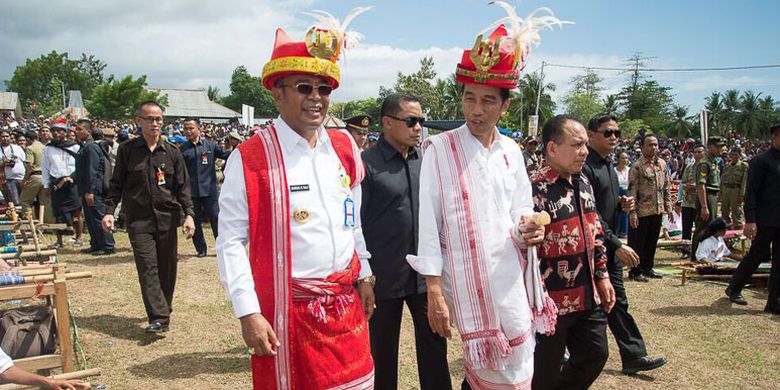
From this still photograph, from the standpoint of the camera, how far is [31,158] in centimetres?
1085

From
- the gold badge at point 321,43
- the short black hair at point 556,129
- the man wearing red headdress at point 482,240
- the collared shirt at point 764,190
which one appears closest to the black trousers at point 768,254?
the collared shirt at point 764,190

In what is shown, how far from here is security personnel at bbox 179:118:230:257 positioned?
831 cm

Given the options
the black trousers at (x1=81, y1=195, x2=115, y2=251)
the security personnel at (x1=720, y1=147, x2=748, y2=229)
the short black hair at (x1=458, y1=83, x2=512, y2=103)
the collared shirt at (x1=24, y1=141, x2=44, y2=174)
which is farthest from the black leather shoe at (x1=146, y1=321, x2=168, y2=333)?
the security personnel at (x1=720, y1=147, x2=748, y2=229)

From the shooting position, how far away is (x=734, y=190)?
968 cm

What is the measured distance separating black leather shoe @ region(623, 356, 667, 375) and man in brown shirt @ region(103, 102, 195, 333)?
4084 millimetres

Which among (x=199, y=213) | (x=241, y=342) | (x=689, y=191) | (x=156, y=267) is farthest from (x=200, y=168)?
(x=689, y=191)

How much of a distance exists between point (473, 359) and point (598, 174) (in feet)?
7.23

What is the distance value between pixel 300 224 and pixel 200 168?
22.5ft

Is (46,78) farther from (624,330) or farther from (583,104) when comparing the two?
(624,330)

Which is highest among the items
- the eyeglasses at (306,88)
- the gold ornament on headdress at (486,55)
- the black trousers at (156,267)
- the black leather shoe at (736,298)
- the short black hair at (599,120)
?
the gold ornament on headdress at (486,55)

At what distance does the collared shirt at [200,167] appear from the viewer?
8.32 meters

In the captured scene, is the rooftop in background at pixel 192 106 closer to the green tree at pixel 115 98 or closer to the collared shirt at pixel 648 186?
the green tree at pixel 115 98

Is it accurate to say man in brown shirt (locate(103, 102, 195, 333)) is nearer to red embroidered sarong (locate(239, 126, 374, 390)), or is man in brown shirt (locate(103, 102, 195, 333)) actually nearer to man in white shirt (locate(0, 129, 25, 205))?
red embroidered sarong (locate(239, 126, 374, 390))

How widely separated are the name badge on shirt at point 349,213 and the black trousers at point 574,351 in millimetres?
1385
